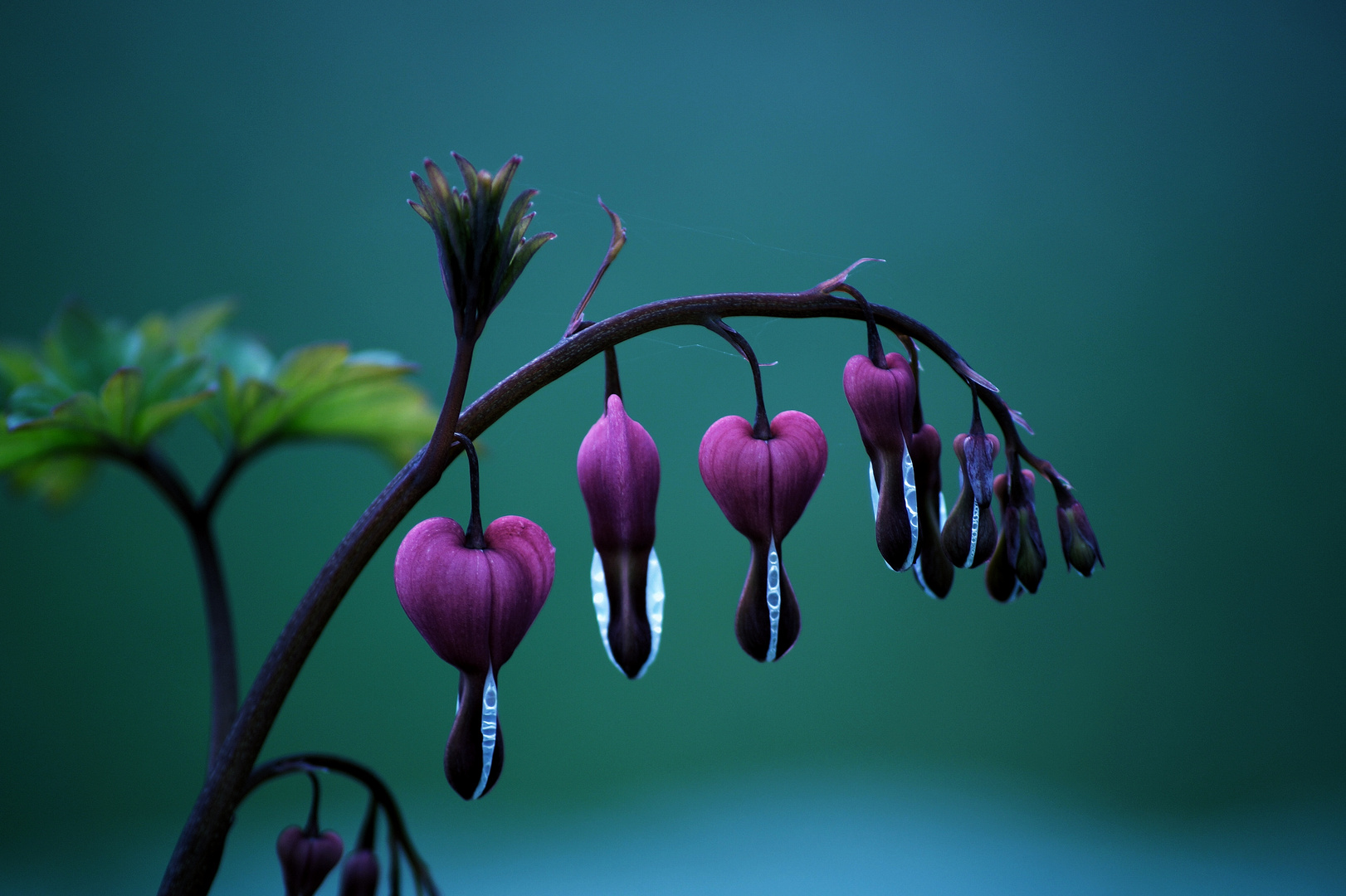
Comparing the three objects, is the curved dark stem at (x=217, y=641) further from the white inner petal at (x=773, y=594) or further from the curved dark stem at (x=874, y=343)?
the curved dark stem at (x=874, y=343)

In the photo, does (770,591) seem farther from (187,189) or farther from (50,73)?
(50,73)

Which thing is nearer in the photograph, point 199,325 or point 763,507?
point 763,507

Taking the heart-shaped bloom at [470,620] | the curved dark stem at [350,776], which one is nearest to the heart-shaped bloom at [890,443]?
the heart-shaped bloom at [470,620]

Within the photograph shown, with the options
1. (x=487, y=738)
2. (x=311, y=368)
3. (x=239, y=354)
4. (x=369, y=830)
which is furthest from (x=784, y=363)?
(x=487, y=738)

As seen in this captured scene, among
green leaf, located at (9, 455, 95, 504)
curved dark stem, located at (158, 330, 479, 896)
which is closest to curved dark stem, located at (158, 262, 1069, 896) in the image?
curved dark stem, located at (158, 330, 479, 896)

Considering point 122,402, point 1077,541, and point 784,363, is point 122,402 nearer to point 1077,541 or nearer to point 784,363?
point 1077,541

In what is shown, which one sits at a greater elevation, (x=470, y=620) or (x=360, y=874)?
(x=470, y=620)

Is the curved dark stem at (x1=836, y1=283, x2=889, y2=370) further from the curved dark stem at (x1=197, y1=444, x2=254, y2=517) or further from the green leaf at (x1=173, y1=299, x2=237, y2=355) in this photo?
the green leaf at (x1=173, y1=299, x2=237, y2=355)

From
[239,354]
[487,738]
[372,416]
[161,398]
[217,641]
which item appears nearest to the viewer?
[487,738]
